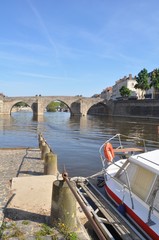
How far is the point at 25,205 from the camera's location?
23.6 feet

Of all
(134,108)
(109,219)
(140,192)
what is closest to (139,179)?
(140,192)

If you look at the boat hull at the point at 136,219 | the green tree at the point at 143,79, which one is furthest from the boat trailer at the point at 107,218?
the green tree at the point at 143,79

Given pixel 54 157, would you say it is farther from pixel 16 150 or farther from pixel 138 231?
pixel 16 150

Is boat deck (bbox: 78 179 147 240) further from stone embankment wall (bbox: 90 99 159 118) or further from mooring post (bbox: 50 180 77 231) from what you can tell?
stone embankment wall (bbox: 90 99 159 118)

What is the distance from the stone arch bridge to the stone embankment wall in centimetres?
498

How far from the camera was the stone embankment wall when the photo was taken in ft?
218

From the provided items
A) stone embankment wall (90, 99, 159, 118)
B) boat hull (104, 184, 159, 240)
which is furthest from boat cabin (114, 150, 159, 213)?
stone embankment wall (90, 99, 159, 118)

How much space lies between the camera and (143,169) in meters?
7.42

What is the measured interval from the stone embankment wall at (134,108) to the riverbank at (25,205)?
57603 mm

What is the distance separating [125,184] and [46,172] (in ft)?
11.9

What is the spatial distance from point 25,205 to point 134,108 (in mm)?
69054

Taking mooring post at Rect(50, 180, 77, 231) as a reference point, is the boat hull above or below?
below

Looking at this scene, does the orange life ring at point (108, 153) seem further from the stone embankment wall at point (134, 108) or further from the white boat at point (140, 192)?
the stone embankment wall at point (134, 108)

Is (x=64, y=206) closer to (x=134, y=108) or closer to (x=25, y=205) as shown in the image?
(x=25, y=205)
